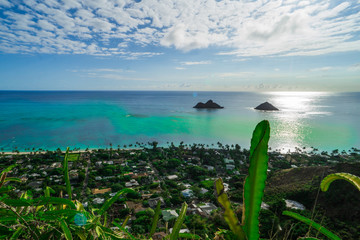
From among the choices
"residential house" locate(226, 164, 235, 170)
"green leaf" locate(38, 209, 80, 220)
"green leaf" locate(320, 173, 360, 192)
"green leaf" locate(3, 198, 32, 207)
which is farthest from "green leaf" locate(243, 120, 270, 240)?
"residential house" locate(226, 164, 235, 170)

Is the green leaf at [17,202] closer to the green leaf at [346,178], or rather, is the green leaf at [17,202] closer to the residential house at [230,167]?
the green leaf at [346,178]

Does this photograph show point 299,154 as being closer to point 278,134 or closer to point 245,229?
point 278,134

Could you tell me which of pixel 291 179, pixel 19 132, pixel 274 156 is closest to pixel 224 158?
pixel 274 156

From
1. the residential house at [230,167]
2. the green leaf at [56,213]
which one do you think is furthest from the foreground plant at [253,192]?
the residential house at [230,167]

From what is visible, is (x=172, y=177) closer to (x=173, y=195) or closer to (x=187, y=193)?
(x=187, y=193)

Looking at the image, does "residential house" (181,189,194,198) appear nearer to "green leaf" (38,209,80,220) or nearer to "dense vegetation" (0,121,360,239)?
"dense vegetation" (0,121,360,239)

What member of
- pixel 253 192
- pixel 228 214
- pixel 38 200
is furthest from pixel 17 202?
pixel 253 192

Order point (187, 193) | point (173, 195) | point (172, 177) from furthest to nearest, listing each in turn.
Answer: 1. point (172, 177)
2. point (187, 193)
3. point (173, 195)
